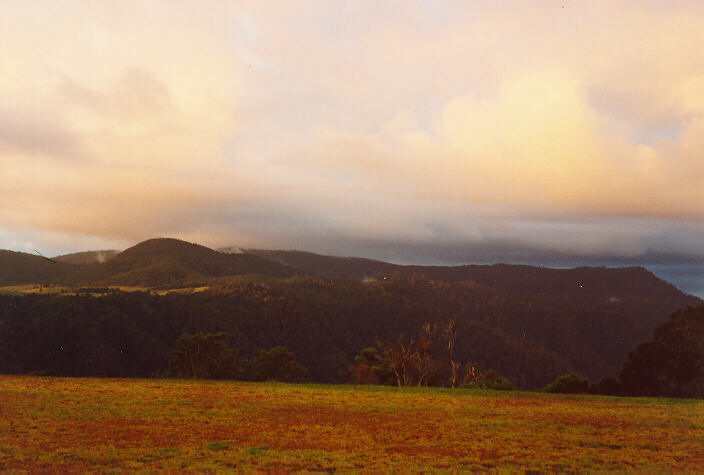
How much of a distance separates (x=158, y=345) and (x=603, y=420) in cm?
14152

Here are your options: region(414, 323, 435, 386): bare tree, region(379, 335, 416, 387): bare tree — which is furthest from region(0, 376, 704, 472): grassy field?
region(379, 335, 416, 387): bare tree

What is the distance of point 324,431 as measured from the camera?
19641mm

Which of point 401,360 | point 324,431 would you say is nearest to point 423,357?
point 401,360

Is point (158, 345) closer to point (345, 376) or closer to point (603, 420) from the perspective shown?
point (345, 376)

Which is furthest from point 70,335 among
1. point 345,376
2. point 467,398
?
point 467,398

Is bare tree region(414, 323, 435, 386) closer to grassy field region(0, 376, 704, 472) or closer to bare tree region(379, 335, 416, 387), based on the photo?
bare tree region(379, 335, 416, 387)

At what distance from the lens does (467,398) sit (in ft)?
109

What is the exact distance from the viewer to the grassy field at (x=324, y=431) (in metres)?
14.8

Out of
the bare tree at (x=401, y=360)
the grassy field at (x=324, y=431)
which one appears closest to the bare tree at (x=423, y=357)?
the bare tree at (x=401, y=360)

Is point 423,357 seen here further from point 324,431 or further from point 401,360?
point 324,431

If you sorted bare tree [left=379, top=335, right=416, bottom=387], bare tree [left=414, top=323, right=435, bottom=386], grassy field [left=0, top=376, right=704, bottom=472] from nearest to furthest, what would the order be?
grassy field [left=0, top=376, right=704, bottom=472], bare tree [left=414, top=323, right=435, bottom=386], bare tree [left=379, top=335, right=416, bottom=387]

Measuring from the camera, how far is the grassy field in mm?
14789

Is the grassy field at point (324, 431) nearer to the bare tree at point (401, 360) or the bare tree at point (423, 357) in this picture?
the bare tree at point (423, 357)

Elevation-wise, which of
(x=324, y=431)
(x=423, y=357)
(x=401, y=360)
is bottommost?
(x=401, y=360)
